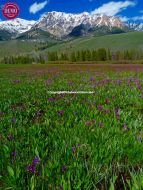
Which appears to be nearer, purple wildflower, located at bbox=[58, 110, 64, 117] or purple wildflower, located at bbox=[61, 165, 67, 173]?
purple wildflower, located at bbox=[61, 165, 67, 173]

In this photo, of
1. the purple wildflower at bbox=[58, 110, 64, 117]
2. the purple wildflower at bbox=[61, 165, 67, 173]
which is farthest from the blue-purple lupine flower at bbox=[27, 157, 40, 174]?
the purple wildflower at bbox=[58, 110, 64, 117]

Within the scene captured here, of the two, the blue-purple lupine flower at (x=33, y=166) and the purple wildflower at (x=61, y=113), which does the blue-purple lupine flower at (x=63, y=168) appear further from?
the purple wildflower at (x=61, y=113)

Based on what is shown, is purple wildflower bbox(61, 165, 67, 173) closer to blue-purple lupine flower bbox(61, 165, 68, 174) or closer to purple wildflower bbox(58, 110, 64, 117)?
blue-purple lupine flower bbox(61, 165, 68, 174)

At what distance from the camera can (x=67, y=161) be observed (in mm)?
3506

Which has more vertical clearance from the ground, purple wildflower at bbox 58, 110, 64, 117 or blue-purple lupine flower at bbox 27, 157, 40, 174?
blue-purple lupine flower at bbox 27, 157, 40, 174

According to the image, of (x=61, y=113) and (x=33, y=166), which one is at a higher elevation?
(x=33, y=166)

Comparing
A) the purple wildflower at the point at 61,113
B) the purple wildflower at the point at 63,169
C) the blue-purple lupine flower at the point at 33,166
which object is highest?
the blue-purple lupine flower at the point at 33,166

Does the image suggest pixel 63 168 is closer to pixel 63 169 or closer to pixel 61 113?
pixel 63 169

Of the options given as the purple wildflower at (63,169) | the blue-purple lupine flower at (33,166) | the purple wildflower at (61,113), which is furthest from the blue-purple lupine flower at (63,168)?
the purple wildflower at (61,113)

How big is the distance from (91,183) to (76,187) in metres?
0.23

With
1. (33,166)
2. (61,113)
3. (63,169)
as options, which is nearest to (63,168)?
(63,169)

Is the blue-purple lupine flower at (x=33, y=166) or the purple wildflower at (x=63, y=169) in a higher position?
the blue-purple lupine flower at (x=33, y=166)

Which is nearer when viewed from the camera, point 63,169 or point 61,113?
point 63,169

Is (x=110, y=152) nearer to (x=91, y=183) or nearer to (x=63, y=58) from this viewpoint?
(x=91, y=183)
